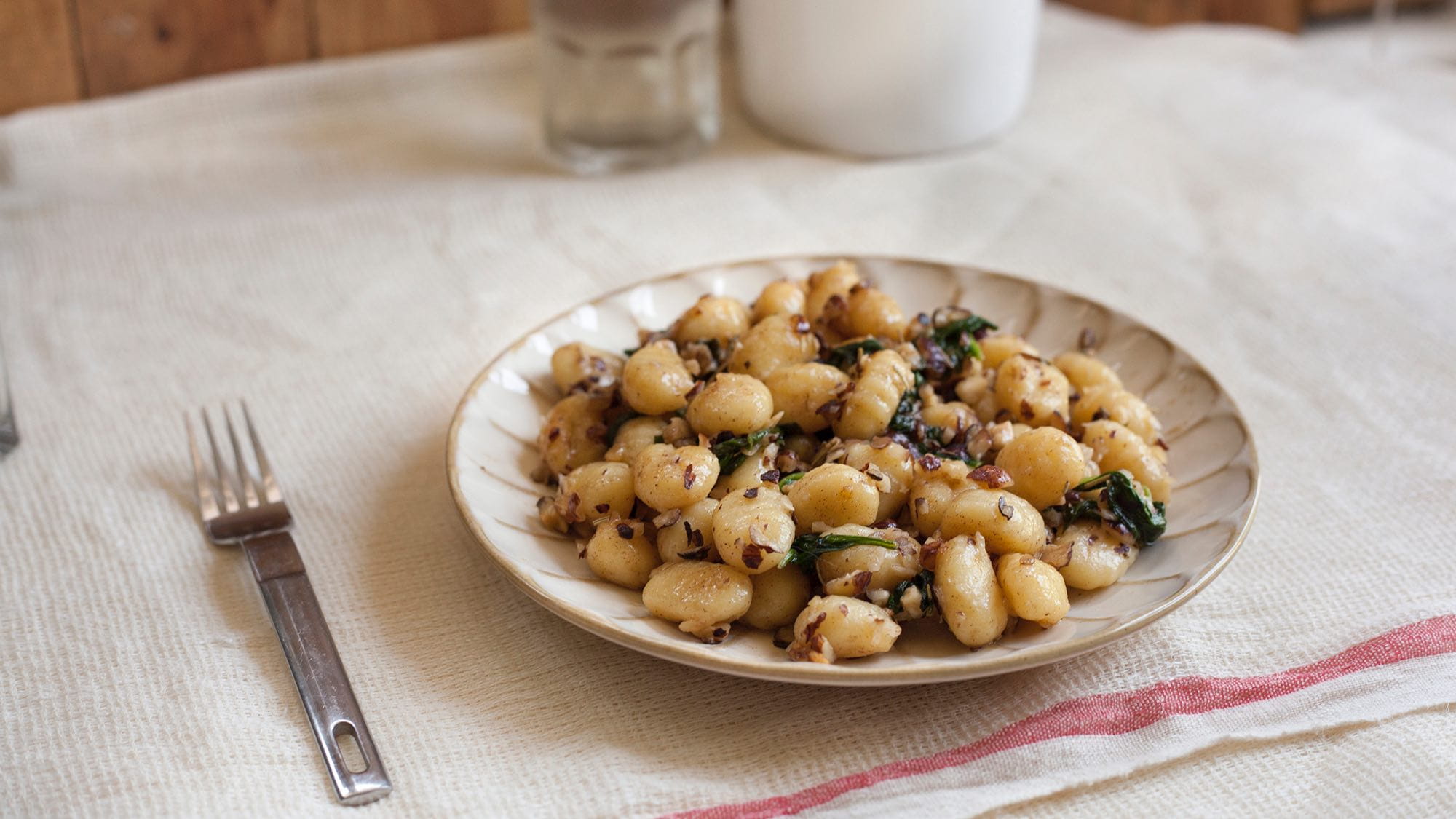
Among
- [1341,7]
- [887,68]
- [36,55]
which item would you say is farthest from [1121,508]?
[1341,7]

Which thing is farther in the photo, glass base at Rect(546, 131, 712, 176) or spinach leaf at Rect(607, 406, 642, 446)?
glass base at Rect(546, 131, 712, 176)

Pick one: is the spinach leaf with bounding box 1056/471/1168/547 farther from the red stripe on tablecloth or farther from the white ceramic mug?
→ the white ceramic mug

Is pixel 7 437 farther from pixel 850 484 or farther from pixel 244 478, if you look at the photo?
pixel 850 484

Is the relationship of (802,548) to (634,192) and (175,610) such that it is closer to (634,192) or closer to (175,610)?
(175,610)

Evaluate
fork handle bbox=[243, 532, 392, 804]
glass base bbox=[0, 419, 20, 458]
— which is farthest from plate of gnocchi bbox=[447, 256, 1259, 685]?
glass base bbox=[0, 419, 20, 458]

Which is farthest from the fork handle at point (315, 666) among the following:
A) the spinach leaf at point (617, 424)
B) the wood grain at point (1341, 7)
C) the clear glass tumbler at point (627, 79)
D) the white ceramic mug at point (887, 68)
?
the wood grain at point (1341, 7)

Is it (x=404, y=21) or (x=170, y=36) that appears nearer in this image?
(x=170, y=36)
